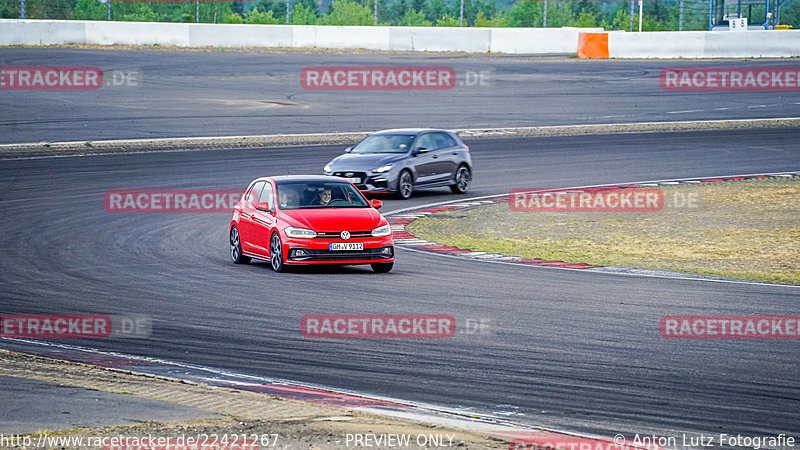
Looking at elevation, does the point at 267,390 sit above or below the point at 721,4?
below

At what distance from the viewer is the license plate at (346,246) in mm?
15836

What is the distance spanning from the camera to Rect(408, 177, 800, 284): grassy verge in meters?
17.4

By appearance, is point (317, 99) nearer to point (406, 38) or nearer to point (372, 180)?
point (406, 38)

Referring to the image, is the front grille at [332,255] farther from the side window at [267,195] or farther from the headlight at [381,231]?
the side window at [267,195]

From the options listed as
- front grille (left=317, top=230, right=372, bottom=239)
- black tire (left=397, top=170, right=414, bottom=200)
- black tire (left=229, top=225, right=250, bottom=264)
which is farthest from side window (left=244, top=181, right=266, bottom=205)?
black tire (left=397, top=170, right=414, bottom=200)

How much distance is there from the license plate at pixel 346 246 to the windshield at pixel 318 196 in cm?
117

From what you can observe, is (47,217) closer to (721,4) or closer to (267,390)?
(267,390)

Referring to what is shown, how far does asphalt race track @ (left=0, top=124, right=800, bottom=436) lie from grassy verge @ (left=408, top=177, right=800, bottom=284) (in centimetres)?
169

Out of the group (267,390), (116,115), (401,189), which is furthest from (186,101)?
(267,390)

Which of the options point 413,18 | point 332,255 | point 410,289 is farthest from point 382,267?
point 413,18

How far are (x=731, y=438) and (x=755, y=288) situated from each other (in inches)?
291

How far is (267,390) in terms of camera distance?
29.7 feet

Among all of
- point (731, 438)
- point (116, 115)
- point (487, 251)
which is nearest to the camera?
point (731, 438)

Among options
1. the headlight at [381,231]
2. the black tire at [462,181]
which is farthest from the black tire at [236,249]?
the black tire at [462,181]
